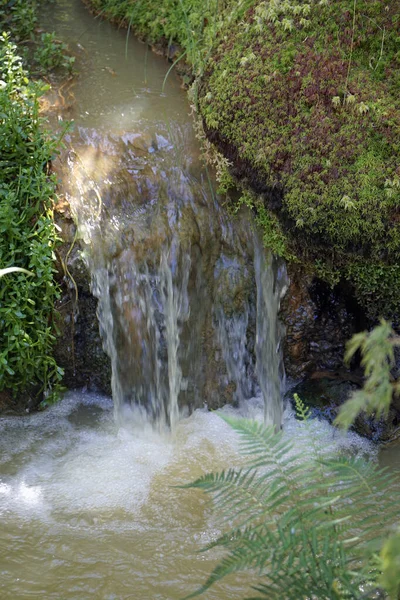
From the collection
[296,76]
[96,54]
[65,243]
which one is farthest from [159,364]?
[96,54]

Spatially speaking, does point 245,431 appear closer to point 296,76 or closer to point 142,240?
point 142,240

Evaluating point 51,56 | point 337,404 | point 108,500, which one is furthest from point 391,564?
point 51,56

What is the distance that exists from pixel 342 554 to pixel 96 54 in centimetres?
509

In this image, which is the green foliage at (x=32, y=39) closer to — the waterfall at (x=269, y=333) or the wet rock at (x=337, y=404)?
the waterfall at (x=269, y=333)

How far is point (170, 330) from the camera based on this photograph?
4676 mm

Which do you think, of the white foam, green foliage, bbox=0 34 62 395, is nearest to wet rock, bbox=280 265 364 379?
the white foam

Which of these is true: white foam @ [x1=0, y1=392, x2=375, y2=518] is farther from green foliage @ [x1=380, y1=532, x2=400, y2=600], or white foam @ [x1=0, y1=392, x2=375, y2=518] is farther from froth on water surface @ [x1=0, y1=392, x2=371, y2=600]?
green foliage @ [x1=380, y1=532, x2=400, y2=600]

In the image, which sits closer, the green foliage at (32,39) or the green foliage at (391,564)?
the green foliage at (391,564)

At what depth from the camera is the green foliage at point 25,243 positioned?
4.13 m

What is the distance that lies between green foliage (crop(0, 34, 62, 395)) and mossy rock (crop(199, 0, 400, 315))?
1189 millimetres

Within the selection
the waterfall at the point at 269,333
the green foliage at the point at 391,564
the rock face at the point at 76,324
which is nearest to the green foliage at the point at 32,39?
the rock face at the point at 76,324

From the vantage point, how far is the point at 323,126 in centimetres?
425

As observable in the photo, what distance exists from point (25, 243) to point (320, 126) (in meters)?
1.95

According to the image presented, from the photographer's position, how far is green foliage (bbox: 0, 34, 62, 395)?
413 centimetres
